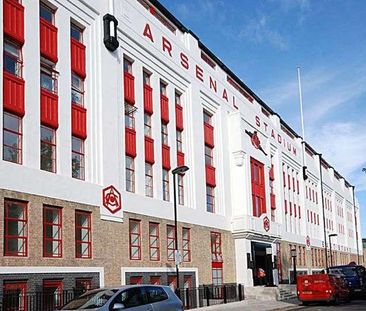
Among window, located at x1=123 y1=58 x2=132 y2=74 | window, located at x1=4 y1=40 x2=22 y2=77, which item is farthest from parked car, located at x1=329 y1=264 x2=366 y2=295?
window, located at x1=4 y1=40 x2=22 y2=77

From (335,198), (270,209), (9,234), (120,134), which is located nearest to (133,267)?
(120,134)

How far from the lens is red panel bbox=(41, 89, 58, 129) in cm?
2391

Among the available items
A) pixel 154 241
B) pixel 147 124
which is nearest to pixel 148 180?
pixel 147 124

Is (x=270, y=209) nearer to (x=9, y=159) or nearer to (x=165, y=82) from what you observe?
(x=165, y=82)

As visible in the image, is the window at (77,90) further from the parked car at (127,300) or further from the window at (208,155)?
the window at (208,155)

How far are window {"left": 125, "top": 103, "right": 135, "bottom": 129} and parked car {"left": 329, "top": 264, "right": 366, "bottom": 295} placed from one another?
18502 millimetres

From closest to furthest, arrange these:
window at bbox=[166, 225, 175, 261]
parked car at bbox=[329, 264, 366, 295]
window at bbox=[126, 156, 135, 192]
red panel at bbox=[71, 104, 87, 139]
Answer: red panel at bbox=[71, 104, 87, 139] → window at bbox=[126, 156, 135, 192] → window at bbox=[166, 225, 175, 261] → parked car at bbox=[329, 264, 366, 295]

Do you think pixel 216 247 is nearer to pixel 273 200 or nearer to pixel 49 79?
pixel 273 200

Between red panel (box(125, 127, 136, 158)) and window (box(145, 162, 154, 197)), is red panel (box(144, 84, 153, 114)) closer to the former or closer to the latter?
red panel (box(125, 127, 136, 158))

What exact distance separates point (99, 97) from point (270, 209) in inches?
993

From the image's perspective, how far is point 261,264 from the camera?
47.0 m

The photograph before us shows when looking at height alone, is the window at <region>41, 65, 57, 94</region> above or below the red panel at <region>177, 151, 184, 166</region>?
above

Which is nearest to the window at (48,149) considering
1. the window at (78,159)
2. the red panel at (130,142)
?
the window at (78,159)

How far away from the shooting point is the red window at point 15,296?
20.3m
